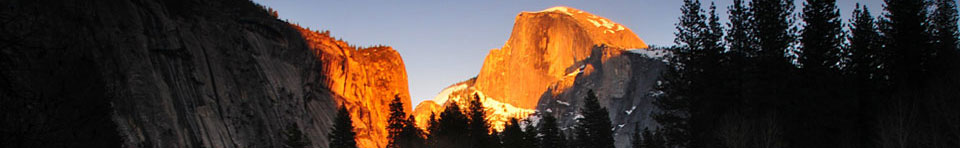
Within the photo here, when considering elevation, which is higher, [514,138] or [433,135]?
[514,138]

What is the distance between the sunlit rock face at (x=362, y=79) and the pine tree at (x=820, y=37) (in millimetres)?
55387

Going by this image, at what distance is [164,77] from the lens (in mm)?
45125

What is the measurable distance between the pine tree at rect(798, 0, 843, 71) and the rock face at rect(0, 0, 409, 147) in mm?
26475

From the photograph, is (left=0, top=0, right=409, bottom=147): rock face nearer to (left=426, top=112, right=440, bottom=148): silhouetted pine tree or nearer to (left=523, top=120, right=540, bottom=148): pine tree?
(left=426, top=112, right=440, bottom=148): silhouetted pine tree

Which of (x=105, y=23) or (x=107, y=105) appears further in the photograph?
(x=105, y=23)

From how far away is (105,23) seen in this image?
40156 mm

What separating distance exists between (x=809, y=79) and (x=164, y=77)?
115 feet

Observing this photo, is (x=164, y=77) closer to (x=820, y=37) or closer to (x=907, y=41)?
(x=820, y=37)

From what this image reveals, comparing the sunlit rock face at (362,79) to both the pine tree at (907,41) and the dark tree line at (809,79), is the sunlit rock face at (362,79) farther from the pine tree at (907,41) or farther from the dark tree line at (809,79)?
the pine tree at (907,41)

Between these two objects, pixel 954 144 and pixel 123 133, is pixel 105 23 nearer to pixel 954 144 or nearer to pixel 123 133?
pixel 123 133

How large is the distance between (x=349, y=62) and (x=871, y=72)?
77682 mm

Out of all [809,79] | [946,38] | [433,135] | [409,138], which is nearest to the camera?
[809,79]

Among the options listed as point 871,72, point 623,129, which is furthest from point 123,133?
point 623,129

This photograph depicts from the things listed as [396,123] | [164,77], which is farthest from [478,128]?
[164,77]
